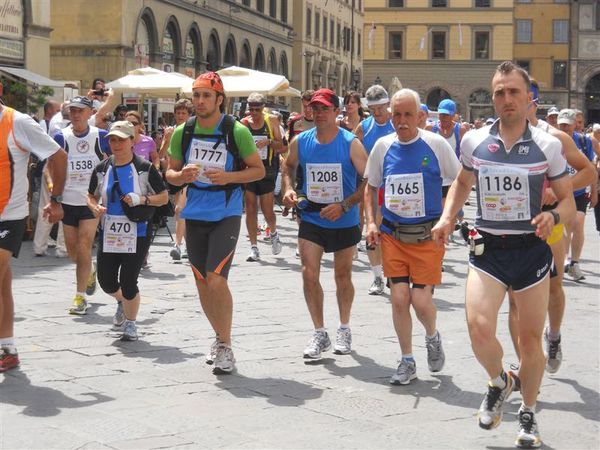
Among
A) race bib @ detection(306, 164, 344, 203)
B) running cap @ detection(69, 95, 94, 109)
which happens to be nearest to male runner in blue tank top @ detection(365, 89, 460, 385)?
race bib @ detection(306, 164, 344, 203)

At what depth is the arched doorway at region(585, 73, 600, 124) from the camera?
268ft

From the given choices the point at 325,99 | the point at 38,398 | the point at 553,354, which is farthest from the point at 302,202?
the point at 38,398

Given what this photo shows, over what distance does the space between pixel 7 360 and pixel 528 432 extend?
3400 mm

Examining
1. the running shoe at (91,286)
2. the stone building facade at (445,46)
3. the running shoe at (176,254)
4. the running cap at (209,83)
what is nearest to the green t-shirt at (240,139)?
the running cap at (209,83)

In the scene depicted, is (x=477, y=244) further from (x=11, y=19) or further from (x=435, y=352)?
(x=11, y=19)

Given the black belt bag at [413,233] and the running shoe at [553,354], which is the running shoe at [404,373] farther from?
the running shoe at [553,354]

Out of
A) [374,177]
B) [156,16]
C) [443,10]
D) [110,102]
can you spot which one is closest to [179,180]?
[374,177]

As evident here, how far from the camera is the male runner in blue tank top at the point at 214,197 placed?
23.9ft

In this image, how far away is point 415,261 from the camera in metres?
7.09

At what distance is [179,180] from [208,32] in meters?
34.5

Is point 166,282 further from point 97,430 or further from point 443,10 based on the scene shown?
point 443,10

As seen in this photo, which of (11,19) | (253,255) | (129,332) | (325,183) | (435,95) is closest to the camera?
(325,183)

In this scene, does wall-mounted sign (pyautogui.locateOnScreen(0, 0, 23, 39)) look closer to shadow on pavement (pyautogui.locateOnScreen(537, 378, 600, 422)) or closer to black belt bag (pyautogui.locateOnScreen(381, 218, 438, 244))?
black belt bag (pyautogui.locateOnScreen(381, 218, 438, 244))

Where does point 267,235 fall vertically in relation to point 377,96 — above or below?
below
